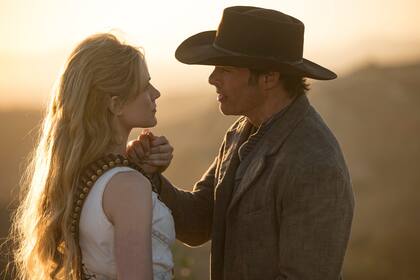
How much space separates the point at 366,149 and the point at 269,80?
9.73m

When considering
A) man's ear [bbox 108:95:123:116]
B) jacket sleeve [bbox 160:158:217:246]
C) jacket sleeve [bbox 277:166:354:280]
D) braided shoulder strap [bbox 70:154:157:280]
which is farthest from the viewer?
jacket sleeve [bbox 160:158:217:246]

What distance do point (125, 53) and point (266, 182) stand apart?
932mm

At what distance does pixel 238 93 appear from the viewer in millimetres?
4648

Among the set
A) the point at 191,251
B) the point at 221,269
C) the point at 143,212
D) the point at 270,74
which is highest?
the point at 270,74

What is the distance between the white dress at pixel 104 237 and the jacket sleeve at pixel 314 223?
530 mm

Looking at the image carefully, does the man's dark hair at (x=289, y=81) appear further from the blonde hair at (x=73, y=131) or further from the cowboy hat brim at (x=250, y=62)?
the blonde hair at (x=73, y=131)

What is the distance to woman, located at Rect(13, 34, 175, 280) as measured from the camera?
364 centimetres

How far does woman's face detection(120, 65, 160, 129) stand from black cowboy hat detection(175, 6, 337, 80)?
1.93 feet

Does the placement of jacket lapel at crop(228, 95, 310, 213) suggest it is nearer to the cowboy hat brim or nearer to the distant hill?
the cowboy hat brim

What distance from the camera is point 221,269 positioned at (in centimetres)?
468

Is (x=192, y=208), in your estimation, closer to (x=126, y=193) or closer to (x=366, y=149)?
(x=126, y=193)

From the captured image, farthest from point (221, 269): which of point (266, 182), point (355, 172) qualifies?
point (355, 172)

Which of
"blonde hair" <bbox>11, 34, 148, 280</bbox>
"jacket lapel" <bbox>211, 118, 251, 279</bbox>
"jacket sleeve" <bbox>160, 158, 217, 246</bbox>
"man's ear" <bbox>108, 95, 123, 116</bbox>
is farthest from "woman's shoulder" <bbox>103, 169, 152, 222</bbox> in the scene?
"jacket sleeve" <bbox>160, 158, 217, 246</bbox>

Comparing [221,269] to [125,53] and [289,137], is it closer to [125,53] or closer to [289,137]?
[289,137]
